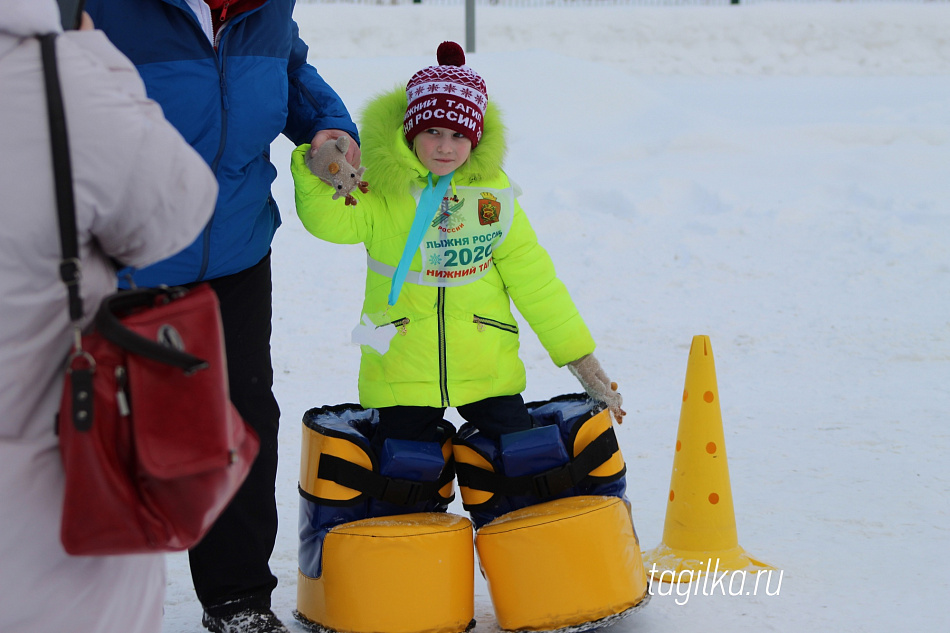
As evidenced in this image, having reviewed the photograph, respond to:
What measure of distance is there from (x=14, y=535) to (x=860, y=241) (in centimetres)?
647

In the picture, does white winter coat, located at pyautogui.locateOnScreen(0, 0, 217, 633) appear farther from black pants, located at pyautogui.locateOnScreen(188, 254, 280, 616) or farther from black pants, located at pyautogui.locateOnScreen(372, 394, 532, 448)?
black pants, located at pyautogui.locateOnScreen(372, 394, 532, 448)

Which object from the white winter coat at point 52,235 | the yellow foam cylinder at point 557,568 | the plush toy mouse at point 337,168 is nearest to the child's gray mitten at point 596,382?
the yellow foam cylinder at point 557,568

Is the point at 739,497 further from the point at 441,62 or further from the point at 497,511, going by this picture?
the point at 441,62

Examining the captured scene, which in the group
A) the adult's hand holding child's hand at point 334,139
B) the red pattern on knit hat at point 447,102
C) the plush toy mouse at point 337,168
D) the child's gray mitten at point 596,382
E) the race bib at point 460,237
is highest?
the red pattern on knit hat at point 447,102

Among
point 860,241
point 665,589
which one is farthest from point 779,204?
point 665,589

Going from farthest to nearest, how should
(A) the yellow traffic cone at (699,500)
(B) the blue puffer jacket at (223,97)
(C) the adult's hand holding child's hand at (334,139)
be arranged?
(A) the yellow traffic cone at (699,500)
(C) the adult's hand holding child's hand at (334,139)
(B) the blue puffer jacket at (223,97)

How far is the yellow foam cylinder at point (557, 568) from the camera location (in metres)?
2.58

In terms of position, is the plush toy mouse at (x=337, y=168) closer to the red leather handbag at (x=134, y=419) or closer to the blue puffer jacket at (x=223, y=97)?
the blue puffer jacket at (x=223, y=97)

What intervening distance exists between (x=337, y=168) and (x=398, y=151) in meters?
0.22

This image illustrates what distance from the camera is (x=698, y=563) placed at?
306 centimetres

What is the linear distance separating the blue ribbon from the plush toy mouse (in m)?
0.18

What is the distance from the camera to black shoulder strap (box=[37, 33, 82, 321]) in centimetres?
135

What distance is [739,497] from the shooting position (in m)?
3.63

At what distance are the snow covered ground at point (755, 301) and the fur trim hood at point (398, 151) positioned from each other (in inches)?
50.0
